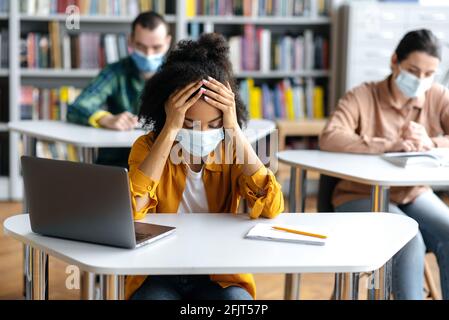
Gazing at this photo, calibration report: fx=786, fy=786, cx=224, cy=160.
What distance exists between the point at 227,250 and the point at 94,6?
3523mm

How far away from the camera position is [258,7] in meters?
5.14

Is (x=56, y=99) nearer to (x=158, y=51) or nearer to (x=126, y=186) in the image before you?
(x=158, y=51)

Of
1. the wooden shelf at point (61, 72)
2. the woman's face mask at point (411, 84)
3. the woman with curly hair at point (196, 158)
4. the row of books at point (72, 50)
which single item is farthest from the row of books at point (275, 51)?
the woman with curly hair at point (196, 158)

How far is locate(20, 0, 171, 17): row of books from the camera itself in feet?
16.1

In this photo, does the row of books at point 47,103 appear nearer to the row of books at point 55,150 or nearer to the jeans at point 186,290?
the row of books at point 55,150

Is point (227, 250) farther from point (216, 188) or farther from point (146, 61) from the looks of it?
point (146, 61)

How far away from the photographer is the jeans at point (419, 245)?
8.43 ft

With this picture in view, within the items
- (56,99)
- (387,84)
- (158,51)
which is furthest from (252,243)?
(56,99)

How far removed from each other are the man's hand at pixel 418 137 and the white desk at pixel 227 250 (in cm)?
92

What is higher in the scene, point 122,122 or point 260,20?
point 260,20

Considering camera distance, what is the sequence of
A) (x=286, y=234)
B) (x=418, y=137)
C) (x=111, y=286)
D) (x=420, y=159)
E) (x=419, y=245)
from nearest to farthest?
(x=111, y=286) → (x=286, y=234) → (x=419, y=245) → (x=420, y=159) → (x=418, y=137)

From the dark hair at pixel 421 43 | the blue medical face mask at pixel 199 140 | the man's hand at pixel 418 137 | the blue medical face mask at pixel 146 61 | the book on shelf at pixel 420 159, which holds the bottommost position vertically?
the book on shelf at pixel 420 159

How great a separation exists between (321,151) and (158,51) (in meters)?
0.95

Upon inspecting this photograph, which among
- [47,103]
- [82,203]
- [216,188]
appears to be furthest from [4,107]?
[82,203]
